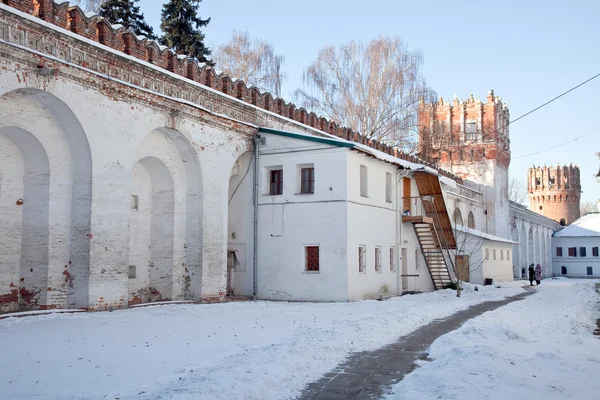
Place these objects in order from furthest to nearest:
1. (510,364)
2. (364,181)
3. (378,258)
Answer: (378,258) → (364,181) → (510,364)

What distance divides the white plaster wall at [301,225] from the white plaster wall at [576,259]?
4800 centimetres

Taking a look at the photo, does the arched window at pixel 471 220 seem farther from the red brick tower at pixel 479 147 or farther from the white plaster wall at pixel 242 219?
the white plaster wall at pixel 242 219

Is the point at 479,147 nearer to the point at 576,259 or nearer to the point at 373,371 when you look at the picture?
the point at 576,259

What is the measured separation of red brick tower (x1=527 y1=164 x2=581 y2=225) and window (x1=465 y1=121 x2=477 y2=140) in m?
39.0

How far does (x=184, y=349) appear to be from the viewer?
9828 millimetres

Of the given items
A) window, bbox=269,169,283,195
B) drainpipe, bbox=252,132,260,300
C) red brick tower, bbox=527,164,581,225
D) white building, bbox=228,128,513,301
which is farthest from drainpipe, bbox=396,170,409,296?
red brick tower, bbox=527,164,581,225

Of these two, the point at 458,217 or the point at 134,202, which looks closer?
the point at 134,202

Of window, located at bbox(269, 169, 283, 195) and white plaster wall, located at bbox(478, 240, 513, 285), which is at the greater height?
window, located at bbox(269, 169, 283, 195)

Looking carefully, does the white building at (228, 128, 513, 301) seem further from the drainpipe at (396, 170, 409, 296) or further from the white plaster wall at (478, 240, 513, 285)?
the white plaster wall at (478, 240, 513, 285)

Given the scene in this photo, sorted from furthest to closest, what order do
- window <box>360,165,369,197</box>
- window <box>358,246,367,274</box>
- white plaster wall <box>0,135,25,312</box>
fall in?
1. window <box>360,165,369,197</box>
2. window <box>358,246,367,274</box>
3. white plaster wall <box>0,135,25,312</box>

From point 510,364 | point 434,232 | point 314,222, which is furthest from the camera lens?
point 434,232

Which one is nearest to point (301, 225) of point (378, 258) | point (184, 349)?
point (378, 258)

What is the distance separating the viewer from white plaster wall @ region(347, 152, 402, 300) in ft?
65.9

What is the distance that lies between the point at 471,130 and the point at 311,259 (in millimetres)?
28560
